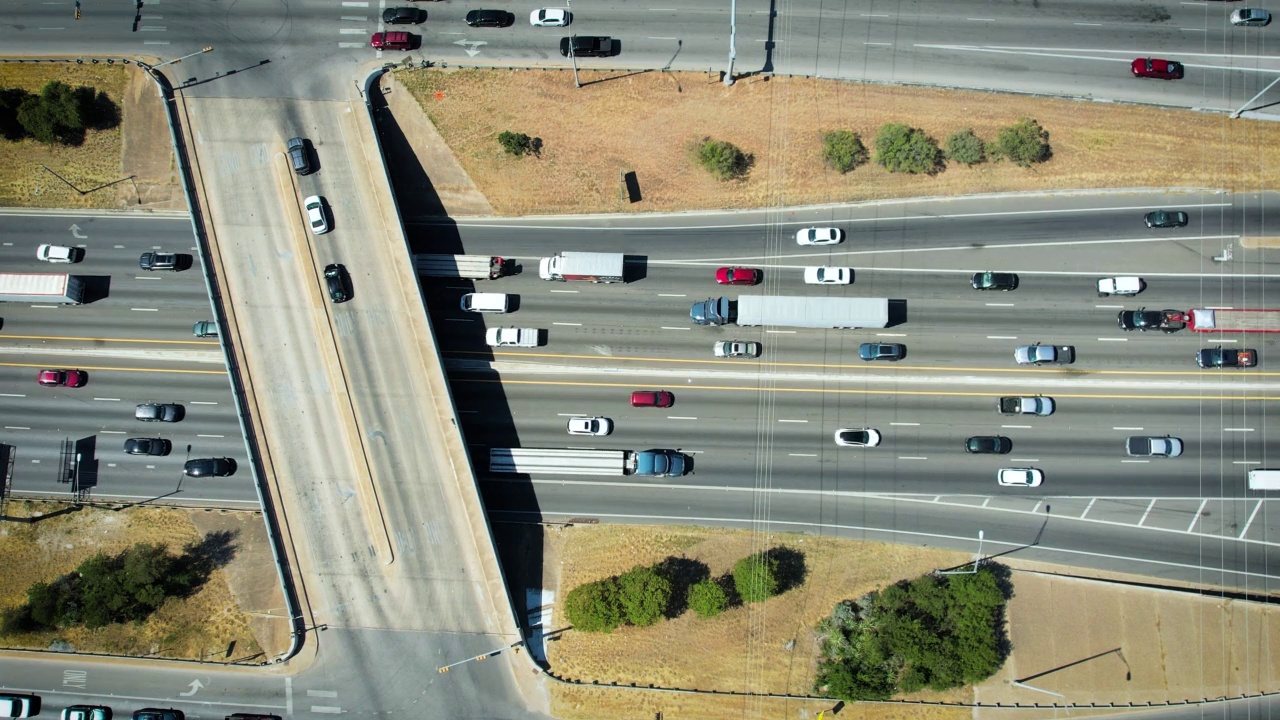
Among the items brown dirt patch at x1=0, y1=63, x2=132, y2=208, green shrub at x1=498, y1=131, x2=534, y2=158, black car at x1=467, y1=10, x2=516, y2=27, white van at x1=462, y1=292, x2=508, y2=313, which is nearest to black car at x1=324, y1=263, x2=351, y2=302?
white van at x1=462, y1=292, x2=508, y2=313

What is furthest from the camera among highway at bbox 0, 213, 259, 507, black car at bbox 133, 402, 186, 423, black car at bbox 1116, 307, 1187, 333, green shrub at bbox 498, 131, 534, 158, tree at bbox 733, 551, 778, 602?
green shrub at bbox 498, 131, 534, 158

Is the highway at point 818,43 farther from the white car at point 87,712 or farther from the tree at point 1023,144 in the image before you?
the white car at point 87,712

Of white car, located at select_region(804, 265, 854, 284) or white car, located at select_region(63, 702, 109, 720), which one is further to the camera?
white car, located at select_region(804, 265, 854, 284)

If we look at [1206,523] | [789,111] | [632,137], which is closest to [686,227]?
[632,137]

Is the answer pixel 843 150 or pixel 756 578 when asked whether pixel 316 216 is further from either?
pixel 756 578

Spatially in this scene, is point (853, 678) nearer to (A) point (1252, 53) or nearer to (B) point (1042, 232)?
(B) point (1042, 232)

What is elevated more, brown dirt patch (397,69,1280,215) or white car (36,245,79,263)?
brown dirt patch (397,69,1280,215)

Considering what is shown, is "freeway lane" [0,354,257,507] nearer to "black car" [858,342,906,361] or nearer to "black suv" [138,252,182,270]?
"black suv" [138,252,182,270]
